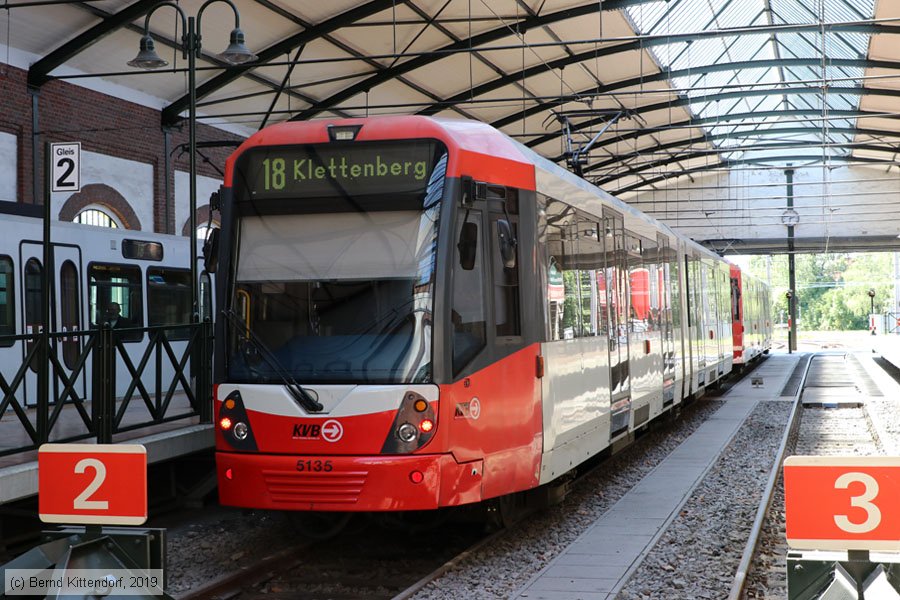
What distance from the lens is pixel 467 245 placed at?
757 cm

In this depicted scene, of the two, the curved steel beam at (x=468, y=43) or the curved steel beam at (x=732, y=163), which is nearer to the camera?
the curved steel beam at (x=468, y=43)

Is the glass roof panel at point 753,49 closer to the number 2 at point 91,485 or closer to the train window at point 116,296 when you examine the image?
the train window at point 116,296

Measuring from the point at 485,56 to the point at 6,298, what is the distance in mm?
16935

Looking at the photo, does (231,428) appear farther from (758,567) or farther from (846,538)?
(846,538)

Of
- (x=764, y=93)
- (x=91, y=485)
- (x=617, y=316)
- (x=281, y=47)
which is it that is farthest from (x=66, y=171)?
(x=764, y=93)

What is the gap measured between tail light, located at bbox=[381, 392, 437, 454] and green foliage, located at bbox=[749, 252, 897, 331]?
86044 mm

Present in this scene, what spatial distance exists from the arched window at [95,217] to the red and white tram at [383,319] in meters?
14.5

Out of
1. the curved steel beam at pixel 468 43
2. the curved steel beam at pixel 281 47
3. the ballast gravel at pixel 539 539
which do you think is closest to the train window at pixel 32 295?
the ballast gravel at pixel 539 539

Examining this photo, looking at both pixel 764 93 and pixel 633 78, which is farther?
pixel 764 93

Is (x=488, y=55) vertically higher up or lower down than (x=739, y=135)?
lower down

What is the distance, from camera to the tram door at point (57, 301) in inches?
484

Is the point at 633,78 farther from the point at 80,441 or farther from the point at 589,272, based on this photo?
the point at 80,441

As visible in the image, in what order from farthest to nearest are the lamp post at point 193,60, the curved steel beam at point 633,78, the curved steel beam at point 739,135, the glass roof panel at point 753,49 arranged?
the curved steel beam at point 739,135 < the curved steel beam at point 633,78 < the glass roof panel at point 753,49 < the lamp post at point 193,60

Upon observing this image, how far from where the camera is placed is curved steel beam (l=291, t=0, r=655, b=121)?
23.8m
